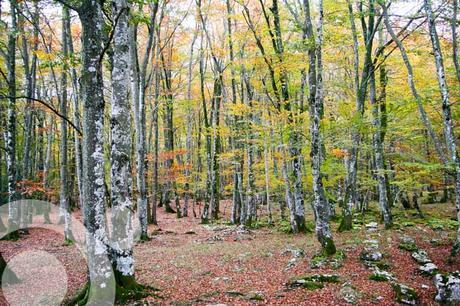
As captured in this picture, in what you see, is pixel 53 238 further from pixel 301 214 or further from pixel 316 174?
pixel 316 174

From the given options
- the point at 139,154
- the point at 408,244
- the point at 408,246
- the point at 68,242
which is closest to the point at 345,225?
the point at 408,244

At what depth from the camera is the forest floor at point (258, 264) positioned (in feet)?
23.1

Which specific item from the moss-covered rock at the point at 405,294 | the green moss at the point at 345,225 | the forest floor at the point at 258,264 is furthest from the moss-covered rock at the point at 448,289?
the green moss at the point at 345,225

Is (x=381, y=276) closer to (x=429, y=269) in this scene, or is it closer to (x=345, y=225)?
(x=429, y=269)

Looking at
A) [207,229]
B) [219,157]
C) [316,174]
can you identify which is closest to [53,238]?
[207,229]

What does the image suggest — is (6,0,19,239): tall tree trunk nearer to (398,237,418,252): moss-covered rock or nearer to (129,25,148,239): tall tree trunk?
(129,25,148,239): tall tree trunk

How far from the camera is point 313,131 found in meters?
9.95

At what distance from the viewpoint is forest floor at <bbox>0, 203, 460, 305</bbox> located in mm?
7031

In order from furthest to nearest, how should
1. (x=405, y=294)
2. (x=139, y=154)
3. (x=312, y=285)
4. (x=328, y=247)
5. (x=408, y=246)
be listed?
(x=139, y=154) → (x=408, y=246) → (x=328, y=247) → (x=312, y=285) → (x=405, y=294)

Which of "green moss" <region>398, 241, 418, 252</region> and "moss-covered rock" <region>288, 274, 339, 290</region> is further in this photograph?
"green moss" <region>398, 241, 418, 252</region>

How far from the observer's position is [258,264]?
33.0ft

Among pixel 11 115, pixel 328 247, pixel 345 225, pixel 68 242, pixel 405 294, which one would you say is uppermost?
pixel 11 115

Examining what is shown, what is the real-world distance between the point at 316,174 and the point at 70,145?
22.9 meters

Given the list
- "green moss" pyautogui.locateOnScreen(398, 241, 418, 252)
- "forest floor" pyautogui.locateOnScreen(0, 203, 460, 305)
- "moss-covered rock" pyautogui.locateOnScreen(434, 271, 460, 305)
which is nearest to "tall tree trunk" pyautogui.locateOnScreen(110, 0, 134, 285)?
"forest floor" pyautogui.locateOnScreen(0, 203, 460, 305)
